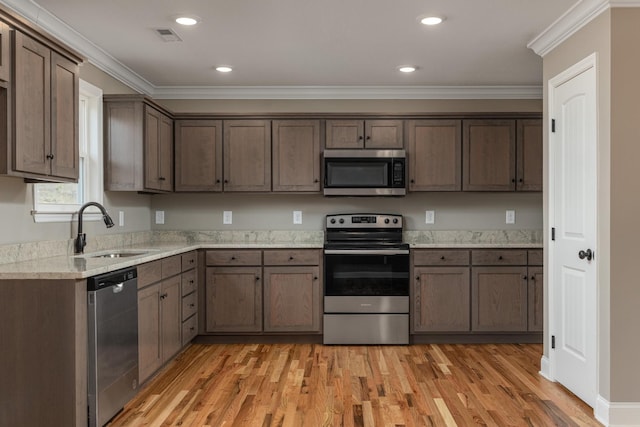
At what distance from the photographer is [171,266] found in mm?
3967

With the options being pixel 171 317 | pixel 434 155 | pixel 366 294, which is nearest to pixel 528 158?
pixel 434 155

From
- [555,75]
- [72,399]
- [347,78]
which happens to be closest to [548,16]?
[555,75]

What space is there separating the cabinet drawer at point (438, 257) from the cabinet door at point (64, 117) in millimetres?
2854

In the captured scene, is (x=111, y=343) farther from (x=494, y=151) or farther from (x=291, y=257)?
(x=494, y=151)

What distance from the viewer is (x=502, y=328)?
15.5ft

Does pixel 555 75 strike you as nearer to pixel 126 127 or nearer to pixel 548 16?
pixel 548 16

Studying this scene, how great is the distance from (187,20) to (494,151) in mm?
2989

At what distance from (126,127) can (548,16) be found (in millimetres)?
3136

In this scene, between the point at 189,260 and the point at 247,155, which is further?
the point at 247,155

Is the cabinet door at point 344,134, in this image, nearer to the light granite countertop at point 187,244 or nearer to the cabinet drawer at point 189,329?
the light granite countertop at point 187,244

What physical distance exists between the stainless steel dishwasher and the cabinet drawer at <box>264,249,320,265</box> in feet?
5.45

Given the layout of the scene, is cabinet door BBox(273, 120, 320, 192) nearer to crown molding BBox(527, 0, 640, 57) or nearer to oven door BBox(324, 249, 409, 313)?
oven door BBox(324, 249, 409, 313)

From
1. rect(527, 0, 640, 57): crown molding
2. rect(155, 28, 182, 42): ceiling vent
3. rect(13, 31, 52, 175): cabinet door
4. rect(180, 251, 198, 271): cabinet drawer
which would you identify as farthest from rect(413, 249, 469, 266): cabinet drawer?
rect(13, 31, 52, 175): cabinet door
